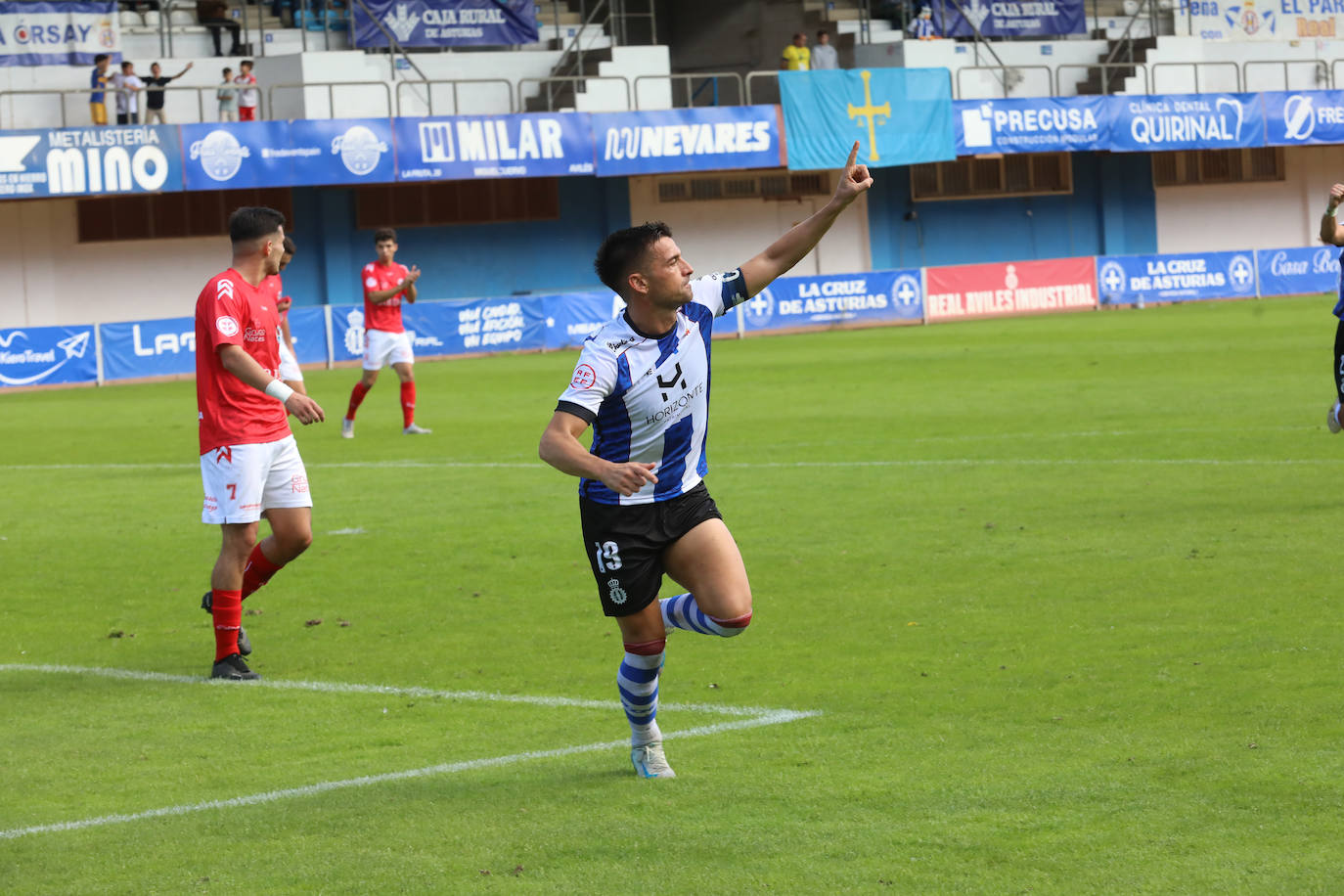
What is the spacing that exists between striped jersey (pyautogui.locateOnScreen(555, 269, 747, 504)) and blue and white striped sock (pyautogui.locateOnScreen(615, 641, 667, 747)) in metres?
0.53

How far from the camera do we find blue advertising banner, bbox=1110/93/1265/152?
44844 mm

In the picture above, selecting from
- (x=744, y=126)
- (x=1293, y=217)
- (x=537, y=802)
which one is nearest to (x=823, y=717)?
(x=537, y=802)

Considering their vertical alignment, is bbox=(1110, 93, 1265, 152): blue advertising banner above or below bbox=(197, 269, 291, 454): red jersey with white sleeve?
above

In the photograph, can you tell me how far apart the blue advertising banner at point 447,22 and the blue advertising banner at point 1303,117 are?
1870 cm

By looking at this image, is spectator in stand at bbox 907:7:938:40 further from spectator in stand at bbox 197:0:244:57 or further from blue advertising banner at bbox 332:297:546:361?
spectator in stand at bbox 197:0:244:57

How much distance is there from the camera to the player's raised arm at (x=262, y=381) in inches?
322

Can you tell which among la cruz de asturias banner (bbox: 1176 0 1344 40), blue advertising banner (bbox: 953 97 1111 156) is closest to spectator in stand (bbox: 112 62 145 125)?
blue advertising banner (bbox: 953 97 1111 156)

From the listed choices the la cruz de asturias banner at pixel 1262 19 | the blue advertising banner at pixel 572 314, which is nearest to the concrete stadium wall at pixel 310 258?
the blue advertising banner at pixel 572 314

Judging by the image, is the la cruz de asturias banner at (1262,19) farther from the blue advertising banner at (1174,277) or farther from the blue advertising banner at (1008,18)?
the blue advertising banner at (1174,277)

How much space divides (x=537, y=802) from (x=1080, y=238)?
45.3 meters

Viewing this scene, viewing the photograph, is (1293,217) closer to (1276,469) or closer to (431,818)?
(1276,469)

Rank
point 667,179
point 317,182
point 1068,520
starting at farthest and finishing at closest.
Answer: point 667,179 → point 317,182 → point 1068,520

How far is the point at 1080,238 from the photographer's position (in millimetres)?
49469

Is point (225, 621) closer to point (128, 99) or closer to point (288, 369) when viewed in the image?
point (288, 369)
